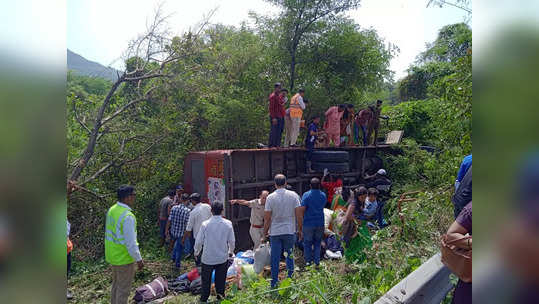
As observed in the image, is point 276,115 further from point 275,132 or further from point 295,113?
point 295,113

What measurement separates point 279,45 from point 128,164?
30.0 feet

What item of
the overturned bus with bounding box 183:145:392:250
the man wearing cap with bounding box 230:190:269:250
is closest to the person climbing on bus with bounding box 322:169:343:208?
the overturned bus with bounding box 183:145:392:250

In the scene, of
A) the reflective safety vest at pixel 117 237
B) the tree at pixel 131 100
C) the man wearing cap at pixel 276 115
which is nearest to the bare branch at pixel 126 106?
the tree at pixel 131 100

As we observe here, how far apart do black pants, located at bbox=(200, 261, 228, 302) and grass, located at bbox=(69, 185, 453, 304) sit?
19 centimetres

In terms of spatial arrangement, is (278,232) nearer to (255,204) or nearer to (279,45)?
(255,204)

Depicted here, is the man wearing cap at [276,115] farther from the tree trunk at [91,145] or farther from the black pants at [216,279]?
the black pants at [216,279]

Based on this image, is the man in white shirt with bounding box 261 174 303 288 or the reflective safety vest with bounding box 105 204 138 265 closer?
the reflective safety vest with bounding box 105 204 138 265

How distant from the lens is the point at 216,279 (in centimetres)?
553

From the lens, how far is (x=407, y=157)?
11.3 meters

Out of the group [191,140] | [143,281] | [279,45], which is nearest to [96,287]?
[143,281]

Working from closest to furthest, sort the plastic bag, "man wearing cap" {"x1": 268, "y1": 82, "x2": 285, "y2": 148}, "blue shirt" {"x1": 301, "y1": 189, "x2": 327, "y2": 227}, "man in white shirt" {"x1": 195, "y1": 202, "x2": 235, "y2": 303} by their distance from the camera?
1. "man in white shirt" {"x1": 195, "y1": 202, "x2": 235, "y2": 303}
2. "blue shirt" {"x1": 301, "y1": 189, "x2": 327, "y2": 227}
3. the plastic bag
4. "man wearing cap" {"x1": 268, "y1": 82, "x2": 285, "y2": 148}

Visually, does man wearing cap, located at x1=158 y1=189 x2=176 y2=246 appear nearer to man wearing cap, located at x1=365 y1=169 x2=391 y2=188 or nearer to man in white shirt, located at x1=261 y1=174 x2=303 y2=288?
man in white shirt, located at x1=261 y1=174 x2=303 y2=288

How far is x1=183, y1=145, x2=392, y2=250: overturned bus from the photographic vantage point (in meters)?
8.02

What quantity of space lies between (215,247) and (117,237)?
136 centimetres
